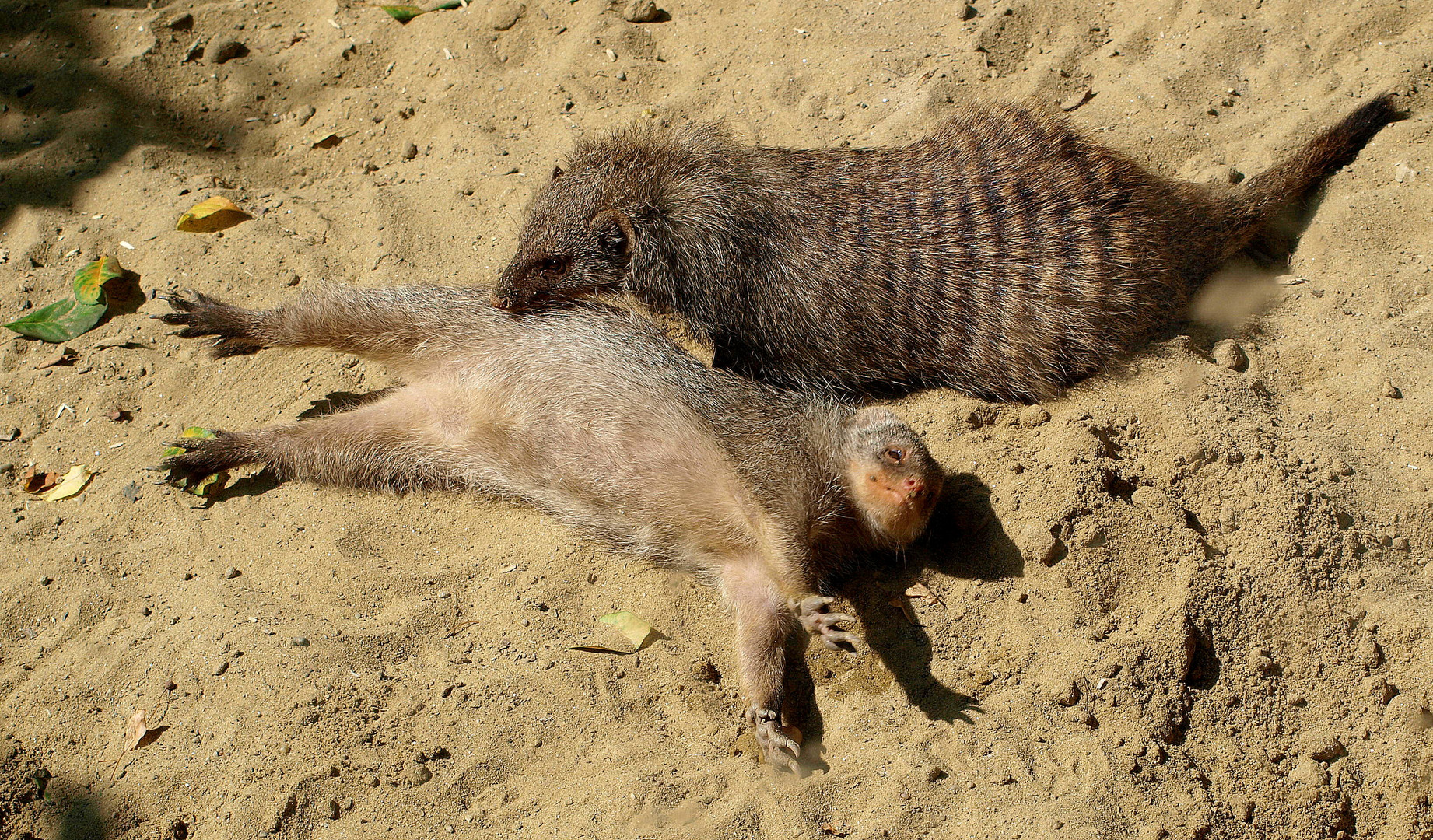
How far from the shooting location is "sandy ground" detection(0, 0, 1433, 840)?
2680 millimetres

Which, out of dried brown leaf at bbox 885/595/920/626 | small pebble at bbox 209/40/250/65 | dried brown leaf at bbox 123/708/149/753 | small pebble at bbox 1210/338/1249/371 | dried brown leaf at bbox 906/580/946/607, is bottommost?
dried brown leaf at bbox 123/708/149/753

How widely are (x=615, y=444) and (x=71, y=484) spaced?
2066 mm

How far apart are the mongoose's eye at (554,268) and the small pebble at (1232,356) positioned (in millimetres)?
2508

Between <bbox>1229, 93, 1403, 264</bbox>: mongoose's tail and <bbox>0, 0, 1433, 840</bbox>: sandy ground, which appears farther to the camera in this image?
<bbox>1229, 93, 1403, 264</bbox>: mongoose's tail

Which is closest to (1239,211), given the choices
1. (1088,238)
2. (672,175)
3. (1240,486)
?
(1088,238)

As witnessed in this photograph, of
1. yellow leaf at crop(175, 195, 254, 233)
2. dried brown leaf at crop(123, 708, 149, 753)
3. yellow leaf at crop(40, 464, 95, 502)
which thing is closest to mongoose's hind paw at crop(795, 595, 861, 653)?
dried brown leaf at crop(123, 708, 149, 753)

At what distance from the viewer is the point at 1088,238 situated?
3.73 metres

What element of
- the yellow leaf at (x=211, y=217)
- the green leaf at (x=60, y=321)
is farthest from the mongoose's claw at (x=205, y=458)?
the yellow leaf at (x=211, y=217)

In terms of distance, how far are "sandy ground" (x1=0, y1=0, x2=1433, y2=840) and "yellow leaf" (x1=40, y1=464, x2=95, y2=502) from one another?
38mm

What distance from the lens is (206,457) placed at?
11.5 ft

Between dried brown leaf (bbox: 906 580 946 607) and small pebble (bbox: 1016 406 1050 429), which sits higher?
small pebble (bbox: 1016 406 1050 429)

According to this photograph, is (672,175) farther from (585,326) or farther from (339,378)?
(339,378)

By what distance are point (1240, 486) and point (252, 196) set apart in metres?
4.32

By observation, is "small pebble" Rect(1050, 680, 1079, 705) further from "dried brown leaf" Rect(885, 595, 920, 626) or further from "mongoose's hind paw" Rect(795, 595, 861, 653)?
"mongoose's hind paw" Rect(795, 595, 861, 653)
